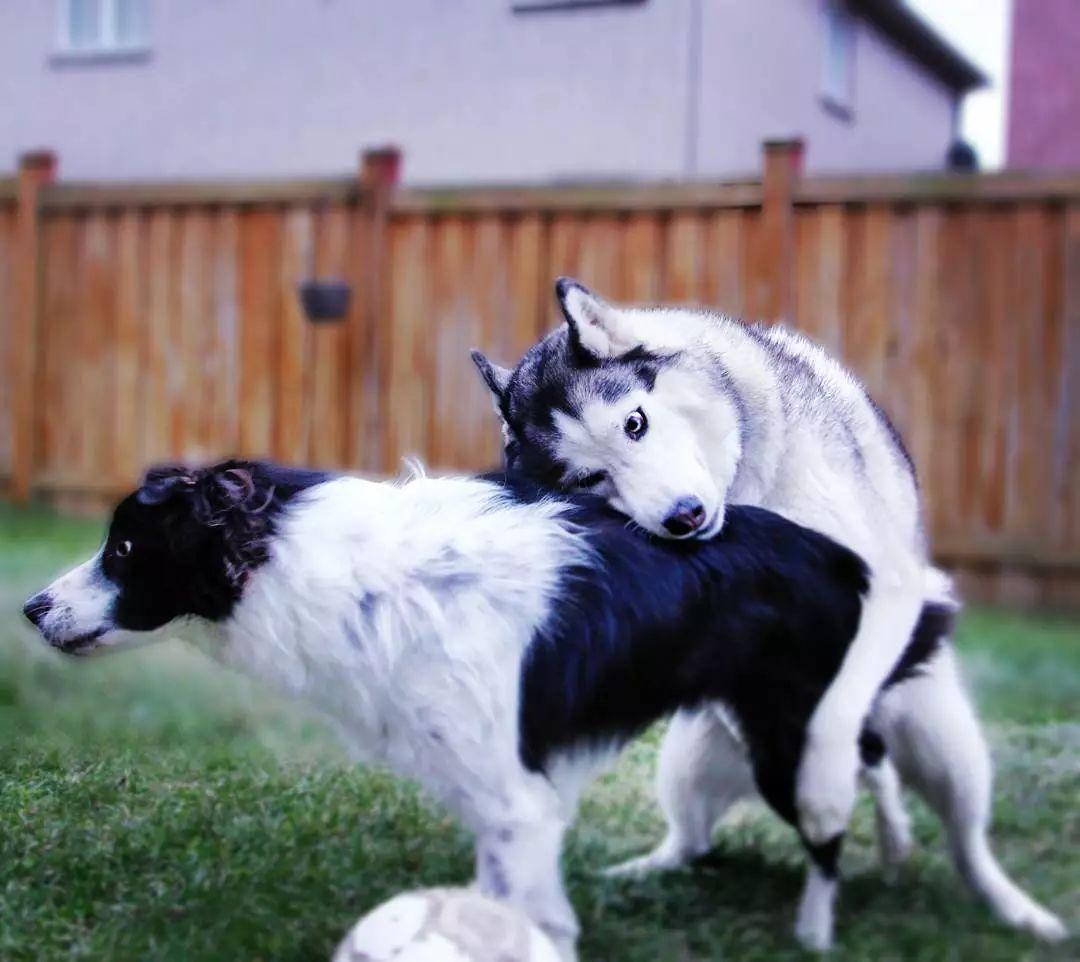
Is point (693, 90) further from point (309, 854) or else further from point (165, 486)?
point (165, 486)

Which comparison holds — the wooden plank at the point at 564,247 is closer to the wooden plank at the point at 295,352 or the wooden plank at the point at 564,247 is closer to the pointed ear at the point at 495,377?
the wooden plank at the point at 295,352

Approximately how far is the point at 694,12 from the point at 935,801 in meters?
7.34

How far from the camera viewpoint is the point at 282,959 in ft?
9.04

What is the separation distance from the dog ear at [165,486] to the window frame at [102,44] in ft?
29.5

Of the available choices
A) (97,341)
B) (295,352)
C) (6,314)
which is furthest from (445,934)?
(6,314)

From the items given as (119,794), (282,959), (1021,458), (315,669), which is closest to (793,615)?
(315,669)

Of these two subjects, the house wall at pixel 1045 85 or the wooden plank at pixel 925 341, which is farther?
the house wall at pixel 1045 85

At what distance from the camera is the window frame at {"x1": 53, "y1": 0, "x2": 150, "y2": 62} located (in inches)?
428

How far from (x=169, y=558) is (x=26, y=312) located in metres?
6.88

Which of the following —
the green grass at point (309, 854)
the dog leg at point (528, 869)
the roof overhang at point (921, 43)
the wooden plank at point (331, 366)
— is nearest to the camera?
the dog leg at point (528, 869)

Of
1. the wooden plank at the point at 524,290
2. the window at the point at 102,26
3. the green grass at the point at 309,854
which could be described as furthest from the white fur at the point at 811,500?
the window at the point at 102,26

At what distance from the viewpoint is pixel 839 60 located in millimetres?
13219

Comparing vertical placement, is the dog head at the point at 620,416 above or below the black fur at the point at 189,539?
above

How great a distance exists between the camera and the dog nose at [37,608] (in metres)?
2.80
